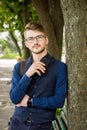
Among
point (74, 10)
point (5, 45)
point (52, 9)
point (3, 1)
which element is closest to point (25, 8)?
point (3, 1)

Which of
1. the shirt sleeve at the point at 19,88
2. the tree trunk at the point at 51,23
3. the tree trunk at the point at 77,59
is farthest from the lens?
the tree trunk at the point at 51,23

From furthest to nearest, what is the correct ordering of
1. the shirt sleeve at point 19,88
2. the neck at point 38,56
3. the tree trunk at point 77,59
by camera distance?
1. the tree trunk at point 77,59
2. the neck at point 38,56
3. the shirt sleeve at point 19,88

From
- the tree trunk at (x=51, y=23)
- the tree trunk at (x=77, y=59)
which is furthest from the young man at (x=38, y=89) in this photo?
the tree trunk at (x=51, y=23)

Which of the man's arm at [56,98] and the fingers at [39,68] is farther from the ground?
the fingers at [39,68]

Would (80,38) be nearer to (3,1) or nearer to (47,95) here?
(47,95)

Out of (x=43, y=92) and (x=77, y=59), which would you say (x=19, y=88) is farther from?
(x=77, y=59)

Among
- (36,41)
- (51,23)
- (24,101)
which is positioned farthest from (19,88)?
(51,23)

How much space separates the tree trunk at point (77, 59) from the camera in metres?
3.89

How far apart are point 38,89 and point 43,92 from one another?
54 millimetres

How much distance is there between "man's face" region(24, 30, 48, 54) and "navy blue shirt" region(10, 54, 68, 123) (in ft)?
0.38

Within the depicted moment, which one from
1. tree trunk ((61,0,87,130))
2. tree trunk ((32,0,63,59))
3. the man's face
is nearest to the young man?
the man's face

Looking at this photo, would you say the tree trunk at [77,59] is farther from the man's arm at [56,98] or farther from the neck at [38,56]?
the neck at [38,56]

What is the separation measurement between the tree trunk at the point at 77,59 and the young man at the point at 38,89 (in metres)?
0.23

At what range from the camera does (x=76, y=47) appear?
3.93 meters
